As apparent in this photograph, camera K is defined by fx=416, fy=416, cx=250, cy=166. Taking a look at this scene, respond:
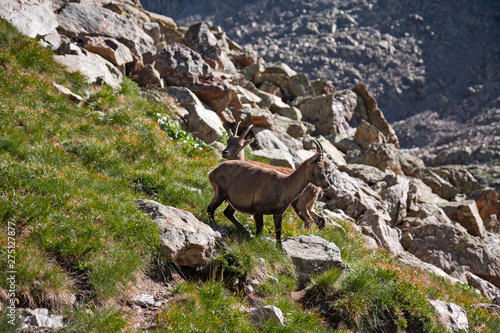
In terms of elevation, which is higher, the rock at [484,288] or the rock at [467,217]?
the rock at [484,288]

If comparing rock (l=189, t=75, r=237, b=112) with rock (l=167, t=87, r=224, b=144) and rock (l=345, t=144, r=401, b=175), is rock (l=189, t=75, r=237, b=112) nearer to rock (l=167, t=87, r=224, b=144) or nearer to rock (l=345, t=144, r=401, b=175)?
rock (l=167, t=87, r=224, b=144)

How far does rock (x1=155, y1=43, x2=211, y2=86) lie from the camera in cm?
1838

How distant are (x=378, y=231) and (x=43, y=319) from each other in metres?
11.4

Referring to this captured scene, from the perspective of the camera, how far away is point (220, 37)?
35.3 m

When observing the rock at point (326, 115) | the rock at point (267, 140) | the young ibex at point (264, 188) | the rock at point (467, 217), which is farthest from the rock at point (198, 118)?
the rock at point (467, 217)

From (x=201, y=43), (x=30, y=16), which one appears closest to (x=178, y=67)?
(x=30, y=16)

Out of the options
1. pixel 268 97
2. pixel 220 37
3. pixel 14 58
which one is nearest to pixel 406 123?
pixel 220 37

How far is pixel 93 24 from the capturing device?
58.7 feet

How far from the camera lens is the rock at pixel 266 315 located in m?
6.31

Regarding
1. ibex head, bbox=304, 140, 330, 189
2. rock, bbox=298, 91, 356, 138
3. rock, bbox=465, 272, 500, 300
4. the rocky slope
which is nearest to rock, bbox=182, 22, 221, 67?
rock, bbox=298, 91, 356, 138

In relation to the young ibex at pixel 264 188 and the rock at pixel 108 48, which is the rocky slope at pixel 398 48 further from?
the young ibex at pixel 264 188

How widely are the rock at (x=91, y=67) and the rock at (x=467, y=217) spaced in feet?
54.7

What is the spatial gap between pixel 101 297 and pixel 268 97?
21.2 metres

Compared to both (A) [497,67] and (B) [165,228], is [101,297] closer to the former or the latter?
(B) [165,228]
